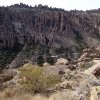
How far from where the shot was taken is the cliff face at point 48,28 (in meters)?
150

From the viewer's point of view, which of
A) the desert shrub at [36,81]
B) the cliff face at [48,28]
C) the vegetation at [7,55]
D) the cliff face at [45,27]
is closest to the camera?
the desert shrub at [36,81]

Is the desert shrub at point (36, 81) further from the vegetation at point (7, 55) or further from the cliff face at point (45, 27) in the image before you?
the cliff face at point (45, 27)

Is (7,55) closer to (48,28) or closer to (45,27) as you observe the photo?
(48,28)

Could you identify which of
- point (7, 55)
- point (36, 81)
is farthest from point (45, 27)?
point (36, 81)

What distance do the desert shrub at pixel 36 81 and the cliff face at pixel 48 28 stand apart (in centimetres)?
12360

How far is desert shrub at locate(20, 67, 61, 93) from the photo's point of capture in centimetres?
1394

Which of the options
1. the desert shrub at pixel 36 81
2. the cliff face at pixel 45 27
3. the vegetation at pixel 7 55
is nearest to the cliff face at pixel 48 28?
the cliff face at pixel 45 27

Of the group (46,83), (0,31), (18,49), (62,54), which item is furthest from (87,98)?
(0,31)

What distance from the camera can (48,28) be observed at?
552 feet

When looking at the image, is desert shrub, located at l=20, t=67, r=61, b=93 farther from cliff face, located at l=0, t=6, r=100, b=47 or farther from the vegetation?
cliff face, located at l=0, t=6, r=100, b=47

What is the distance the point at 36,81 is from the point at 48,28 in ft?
506

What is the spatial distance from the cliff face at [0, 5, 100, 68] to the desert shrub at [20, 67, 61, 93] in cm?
12360

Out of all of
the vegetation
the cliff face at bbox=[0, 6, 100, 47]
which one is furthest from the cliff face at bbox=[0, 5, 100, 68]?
the vegetation

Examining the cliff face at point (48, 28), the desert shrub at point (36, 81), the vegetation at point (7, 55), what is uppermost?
the desert shrub at point (36, 81)
